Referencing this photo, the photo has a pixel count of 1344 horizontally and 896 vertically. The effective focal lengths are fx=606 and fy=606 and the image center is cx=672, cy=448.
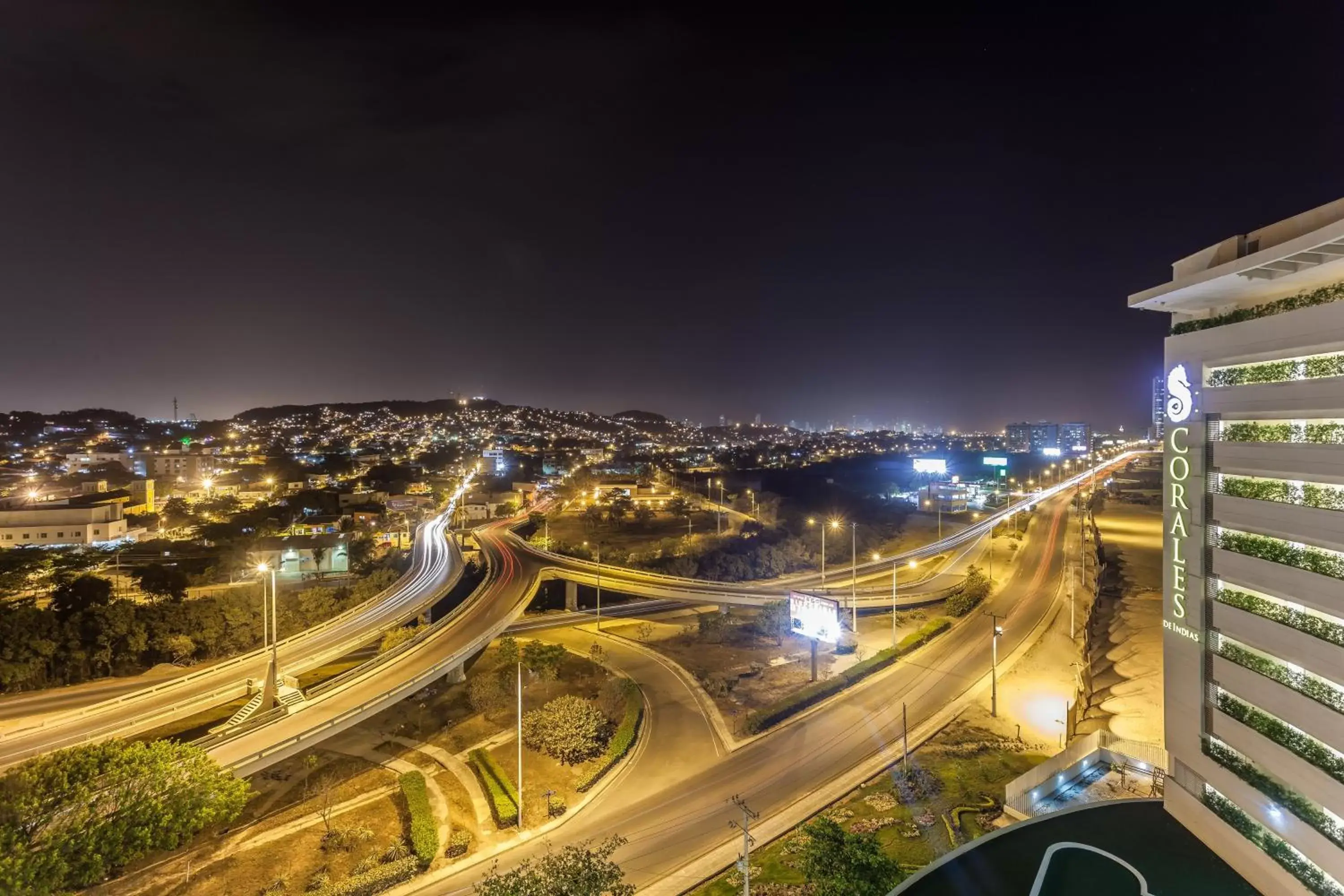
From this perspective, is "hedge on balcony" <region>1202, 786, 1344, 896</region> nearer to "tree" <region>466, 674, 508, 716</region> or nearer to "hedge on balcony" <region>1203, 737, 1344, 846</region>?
"hedge on balcony" <region>1203, 737, 1344, 846</region>

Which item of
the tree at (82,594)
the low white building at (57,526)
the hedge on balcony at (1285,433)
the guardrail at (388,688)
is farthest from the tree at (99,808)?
the low white building at (57,526)

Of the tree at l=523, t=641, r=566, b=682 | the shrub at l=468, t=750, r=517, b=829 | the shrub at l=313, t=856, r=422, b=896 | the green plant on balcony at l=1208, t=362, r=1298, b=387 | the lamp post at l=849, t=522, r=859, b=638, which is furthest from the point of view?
the lamp post at l=849, t=522, r=859, b=638

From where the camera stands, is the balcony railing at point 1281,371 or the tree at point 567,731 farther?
the tree at point 567,731

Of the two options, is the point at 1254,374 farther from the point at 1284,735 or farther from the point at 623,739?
the point at 623,739

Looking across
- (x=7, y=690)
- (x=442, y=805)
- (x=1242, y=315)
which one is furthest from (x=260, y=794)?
(x=1242, y=315)

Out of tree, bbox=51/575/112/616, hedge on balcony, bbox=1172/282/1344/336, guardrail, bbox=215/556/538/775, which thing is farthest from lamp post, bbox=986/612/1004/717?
tree, bbox=51/575/112/616

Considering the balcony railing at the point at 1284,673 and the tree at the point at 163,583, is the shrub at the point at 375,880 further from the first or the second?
the tree at the point at 163,583
